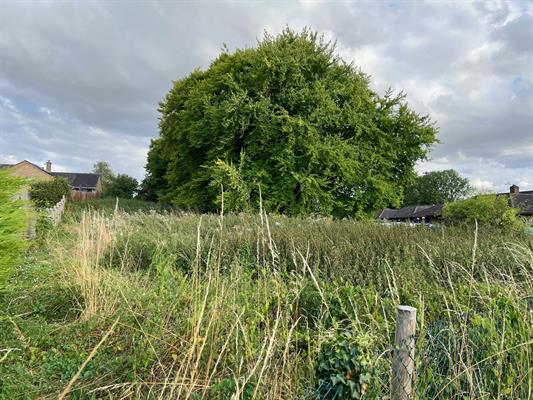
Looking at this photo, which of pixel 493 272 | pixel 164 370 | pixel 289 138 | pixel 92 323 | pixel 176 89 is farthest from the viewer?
pixel 176 89

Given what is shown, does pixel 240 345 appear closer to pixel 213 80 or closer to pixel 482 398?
pixel 482 398

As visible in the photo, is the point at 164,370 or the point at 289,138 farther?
the point at 289,138

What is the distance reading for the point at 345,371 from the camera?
1925mm

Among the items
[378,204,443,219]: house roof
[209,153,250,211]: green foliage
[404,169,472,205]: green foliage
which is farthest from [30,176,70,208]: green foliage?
[404,169,472,205]: green foliage

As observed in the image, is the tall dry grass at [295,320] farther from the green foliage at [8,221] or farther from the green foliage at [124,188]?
the green foliage at [124,188]

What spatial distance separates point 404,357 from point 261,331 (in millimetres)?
1285

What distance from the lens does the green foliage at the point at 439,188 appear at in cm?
6341

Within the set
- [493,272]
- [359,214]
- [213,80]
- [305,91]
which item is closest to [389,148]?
[359,214]

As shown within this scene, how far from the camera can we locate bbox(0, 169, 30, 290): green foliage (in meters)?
3.33

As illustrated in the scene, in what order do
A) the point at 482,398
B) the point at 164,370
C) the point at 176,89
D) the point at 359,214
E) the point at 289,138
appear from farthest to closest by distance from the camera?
the point at 176,89 → the point at 359,214 → the point at 289,138 → the point at 164,370 → the point at 482,398

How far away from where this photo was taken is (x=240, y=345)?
224 centimetres

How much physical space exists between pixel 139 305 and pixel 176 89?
66.3ft

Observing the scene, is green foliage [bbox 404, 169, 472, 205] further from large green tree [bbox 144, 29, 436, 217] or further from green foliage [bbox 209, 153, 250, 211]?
green foliage [bbox 209, 153, 250, 211]

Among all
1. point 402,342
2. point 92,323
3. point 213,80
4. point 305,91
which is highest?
point 213,80
